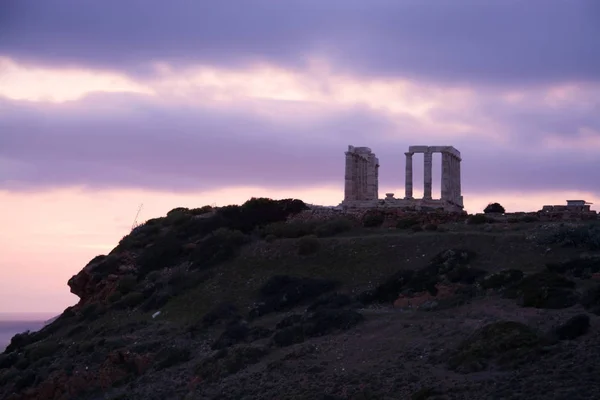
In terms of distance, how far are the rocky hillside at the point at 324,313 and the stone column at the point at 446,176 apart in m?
7.30

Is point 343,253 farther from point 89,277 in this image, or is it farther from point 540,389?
point 540,389

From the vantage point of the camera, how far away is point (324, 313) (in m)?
34.1

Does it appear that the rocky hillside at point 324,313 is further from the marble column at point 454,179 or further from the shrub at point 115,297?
the marble column at point 454,179

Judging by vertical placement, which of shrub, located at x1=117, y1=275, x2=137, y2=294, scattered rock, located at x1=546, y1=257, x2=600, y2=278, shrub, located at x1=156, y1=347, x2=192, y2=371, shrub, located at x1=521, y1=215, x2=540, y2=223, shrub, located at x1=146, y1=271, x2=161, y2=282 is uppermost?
shrub, located at x1=521, y1=215, x2=540, y2=223

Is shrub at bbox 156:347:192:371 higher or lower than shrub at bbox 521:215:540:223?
lower

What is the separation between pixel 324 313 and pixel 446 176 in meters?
24.8

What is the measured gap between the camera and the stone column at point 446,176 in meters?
56.9

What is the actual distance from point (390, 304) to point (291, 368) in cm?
696

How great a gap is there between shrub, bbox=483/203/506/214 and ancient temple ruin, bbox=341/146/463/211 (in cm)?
187

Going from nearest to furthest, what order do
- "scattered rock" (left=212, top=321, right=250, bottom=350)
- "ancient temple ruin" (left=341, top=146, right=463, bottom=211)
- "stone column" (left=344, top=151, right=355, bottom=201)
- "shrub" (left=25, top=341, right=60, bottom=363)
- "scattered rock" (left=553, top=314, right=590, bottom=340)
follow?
"scattered rock" (left=553, top=314, right=590, bottom=340) → "scattered rock" (left=212, top=321, right=250, bottom=350) → "shrub" (left=25, top=341, right=60, bottom=363) → "ancient temple ruin" (left=341, top=146, right=463, bottom=211) → "stone column" (left=344, top=151, right=355, bottom=201)

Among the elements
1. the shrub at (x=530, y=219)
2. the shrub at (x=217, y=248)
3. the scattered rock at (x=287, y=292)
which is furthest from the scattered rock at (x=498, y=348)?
the shrub at (x=217, y=248)

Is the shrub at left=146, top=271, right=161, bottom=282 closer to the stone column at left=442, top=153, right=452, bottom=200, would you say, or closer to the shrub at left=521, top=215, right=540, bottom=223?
the shrub at left=521, top=215, right=540, bottom=223

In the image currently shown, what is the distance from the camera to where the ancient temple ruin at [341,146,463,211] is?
5541cm

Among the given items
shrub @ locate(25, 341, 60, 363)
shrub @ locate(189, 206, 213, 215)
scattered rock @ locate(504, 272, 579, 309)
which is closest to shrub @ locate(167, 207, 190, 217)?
shrub @ locate(189, 206, 213, 215)
